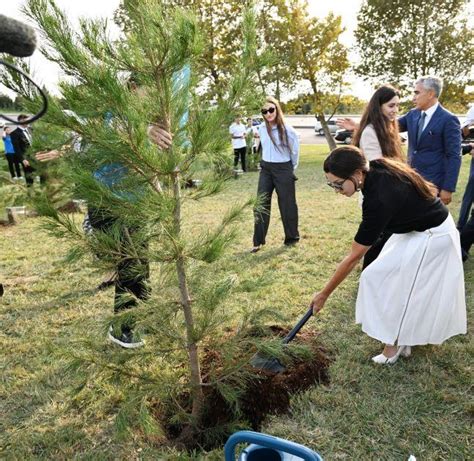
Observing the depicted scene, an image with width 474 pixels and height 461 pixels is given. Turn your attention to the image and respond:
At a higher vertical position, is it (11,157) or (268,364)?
(11,157)

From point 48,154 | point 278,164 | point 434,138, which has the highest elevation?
point 48,154

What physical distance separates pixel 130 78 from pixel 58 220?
0.65 m

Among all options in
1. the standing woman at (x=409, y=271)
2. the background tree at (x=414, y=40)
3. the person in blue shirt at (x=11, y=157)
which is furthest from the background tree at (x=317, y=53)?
the standing woman at (x=409, y=271)

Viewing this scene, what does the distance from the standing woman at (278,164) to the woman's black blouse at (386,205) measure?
2.55 meters

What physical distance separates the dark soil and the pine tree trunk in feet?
0.34

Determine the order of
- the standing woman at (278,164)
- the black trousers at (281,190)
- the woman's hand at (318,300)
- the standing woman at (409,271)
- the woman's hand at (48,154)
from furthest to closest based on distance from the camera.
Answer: the black trousers at (281,190), the standing woman at (278,164), the woman's hand at (318,300), the standing woman at (409,271), the woman's hand at (48,154)

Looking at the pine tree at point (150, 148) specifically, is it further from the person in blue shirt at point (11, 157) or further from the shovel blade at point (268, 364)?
the person in blue shirt at point (11, 157)

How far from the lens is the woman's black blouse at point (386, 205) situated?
7.73 feet

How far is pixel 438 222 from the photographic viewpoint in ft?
8.73

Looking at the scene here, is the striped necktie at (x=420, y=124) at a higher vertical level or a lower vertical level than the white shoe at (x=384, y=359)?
higher

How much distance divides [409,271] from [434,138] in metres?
1.90

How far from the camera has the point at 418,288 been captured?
2633 millimetres

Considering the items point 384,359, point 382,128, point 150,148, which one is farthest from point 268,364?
point 382,128

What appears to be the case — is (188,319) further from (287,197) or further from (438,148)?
(287,197)
